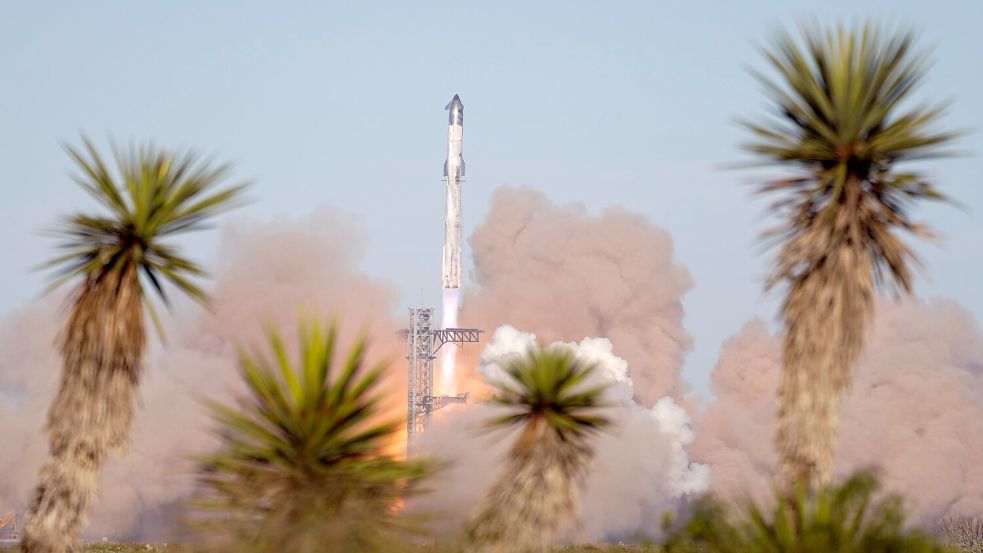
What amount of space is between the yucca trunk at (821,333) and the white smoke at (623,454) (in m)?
125

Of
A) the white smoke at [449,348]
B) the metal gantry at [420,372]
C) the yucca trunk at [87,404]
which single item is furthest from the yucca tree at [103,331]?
the white smoke at [449,348]

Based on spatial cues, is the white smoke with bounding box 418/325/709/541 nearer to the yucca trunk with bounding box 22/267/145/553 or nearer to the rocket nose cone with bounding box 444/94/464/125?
the rocket nose cone with bounding box 444/94/464/125

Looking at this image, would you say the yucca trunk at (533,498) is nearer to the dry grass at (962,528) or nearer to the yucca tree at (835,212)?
the yucca tree at (835,212)

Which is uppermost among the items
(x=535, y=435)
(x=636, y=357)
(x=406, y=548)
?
(x=636, y=357)

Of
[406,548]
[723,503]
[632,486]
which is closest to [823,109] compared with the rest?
[723,503]

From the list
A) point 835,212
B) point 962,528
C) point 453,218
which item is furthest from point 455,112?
point 835,212

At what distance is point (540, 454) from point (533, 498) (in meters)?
1.00

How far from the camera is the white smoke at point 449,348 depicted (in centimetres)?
16519

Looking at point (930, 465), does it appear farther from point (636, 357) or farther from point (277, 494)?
point (277, 494)

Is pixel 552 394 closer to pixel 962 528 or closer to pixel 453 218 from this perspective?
pixel 453 218

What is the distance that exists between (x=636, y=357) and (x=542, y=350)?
515 feet

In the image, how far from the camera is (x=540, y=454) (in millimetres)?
32125

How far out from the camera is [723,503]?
86.8 ft

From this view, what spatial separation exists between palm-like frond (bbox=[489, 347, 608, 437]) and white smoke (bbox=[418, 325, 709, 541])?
122m
